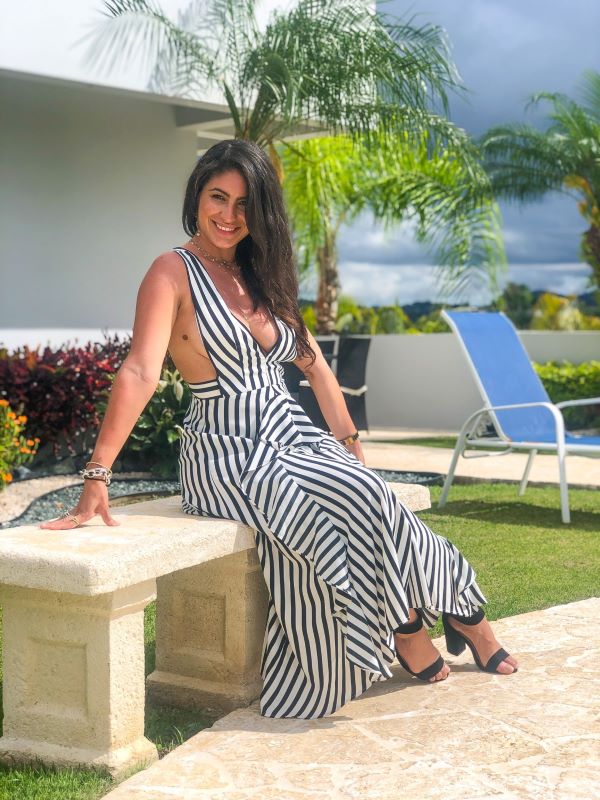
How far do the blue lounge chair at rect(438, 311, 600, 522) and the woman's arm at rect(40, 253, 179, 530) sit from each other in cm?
366

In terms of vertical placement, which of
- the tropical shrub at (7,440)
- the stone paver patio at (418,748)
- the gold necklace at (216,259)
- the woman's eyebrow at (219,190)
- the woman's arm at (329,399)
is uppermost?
the woman's eyebrow at (219,190)

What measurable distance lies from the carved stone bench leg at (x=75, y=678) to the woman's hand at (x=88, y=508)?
204 mm

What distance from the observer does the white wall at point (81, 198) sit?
28.0 ft

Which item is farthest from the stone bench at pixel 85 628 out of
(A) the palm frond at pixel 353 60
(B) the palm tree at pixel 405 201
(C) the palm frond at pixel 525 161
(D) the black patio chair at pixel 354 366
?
(C) the palm frond at pixel 525 161

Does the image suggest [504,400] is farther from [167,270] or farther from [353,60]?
[167,270]

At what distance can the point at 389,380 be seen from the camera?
49.3 feet

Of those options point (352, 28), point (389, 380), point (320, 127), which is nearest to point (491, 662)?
point (352, 28)

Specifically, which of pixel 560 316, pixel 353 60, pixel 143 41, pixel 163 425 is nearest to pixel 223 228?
pixel 163 425

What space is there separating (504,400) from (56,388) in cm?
318

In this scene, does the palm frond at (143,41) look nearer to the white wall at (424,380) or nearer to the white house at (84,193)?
the white house at (84,193)

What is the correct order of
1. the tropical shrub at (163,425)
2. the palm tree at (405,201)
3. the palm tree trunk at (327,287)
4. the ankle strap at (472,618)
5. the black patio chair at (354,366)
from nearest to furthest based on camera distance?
the ankle strap at (472,618) → the tropical shrub at (163,425) → the black patio chair at (354,366) → the palm tree at (405,201) → the palm tree trunk at (327,287)

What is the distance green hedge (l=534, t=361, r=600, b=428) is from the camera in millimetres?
14125

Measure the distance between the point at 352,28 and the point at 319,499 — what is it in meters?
7.33

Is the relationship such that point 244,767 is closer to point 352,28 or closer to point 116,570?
point 116,570
